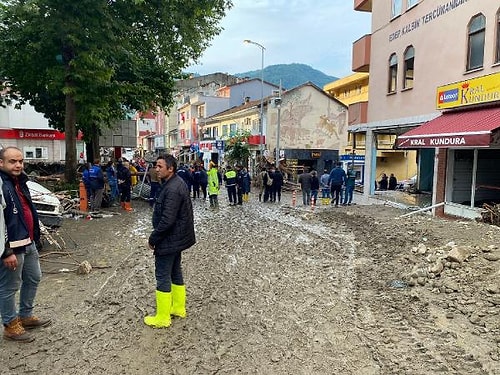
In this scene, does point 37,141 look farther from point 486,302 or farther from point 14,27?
point 486,302

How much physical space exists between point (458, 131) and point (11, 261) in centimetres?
1063

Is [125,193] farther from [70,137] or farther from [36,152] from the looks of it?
[36,152]

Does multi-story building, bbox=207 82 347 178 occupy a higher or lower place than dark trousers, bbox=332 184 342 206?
higher

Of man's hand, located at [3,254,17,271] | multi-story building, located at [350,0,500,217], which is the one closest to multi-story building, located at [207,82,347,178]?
multi-story building, located at [350,0,500,217]

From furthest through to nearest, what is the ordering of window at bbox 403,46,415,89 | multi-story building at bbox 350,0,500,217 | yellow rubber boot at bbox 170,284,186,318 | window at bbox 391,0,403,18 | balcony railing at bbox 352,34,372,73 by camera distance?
1. balcony railing at bbox 352,34,372,73
2. window at bbox 391,0,403,18
3. window at bbox 403,46,415,89
4. multi-story building at bbox 350,0,500,217
5. yellow rubber boot at bbox 170,284,186,318

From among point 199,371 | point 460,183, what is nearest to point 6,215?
point 199,371

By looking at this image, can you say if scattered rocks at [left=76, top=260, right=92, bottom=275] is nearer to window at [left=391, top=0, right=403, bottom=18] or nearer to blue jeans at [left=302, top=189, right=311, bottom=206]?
blue jeans at [left=302, top=189, right=311, bottom=206]

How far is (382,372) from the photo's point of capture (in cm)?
395

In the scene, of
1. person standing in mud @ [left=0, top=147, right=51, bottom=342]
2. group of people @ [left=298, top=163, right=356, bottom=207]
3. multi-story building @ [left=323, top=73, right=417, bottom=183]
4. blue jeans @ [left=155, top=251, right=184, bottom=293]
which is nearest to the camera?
person standing in mud @ [left=0, top=147, right=51, bottom=342]

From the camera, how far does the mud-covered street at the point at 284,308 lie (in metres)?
4.12

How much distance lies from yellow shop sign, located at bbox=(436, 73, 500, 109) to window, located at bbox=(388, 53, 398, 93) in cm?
371

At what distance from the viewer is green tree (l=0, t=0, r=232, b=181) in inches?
538

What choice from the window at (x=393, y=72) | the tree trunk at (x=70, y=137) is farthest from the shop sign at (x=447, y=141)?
the tree trunk at (x=70, y=137)

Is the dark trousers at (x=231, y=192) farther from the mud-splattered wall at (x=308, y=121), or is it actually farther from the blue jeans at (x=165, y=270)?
the mud-splattered wall at (x=308, y=121)
